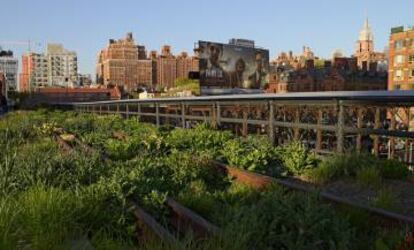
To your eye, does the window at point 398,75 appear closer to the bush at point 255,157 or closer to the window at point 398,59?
the window at point 398,59

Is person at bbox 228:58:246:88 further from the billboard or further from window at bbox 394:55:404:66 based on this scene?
window at bbox 394:55:404:66

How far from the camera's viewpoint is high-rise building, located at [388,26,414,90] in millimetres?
106125

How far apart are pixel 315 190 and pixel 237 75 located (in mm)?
81616

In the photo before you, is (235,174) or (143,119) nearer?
(235,174)

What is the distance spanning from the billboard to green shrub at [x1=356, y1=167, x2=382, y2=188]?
72.5 m

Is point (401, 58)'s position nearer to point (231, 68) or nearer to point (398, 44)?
point (398, 44)

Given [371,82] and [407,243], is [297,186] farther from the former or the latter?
[371,82]

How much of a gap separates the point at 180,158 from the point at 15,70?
194 meters

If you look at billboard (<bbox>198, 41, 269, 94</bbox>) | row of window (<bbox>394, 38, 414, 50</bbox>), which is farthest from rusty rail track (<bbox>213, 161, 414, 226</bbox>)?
row of window (<bbox>394, 38, 414, 50</bbox>)

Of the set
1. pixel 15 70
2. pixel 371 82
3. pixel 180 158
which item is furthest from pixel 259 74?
pixel 15 70

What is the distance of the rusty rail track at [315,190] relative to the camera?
15.6 ft

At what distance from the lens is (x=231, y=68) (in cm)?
8644

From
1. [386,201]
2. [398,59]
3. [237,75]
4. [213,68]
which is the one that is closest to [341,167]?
[386,201]

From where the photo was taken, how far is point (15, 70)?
18888 cm
